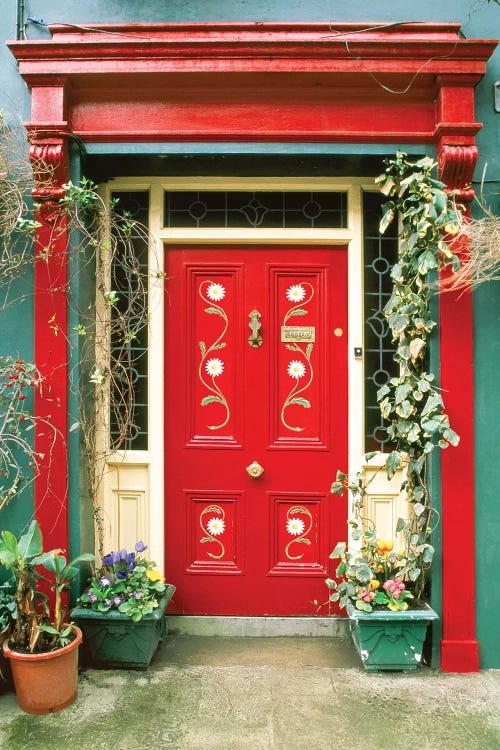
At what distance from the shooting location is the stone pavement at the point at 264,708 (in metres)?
3.04

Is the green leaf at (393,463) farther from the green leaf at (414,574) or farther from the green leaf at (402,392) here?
the green leaf at (414,574)

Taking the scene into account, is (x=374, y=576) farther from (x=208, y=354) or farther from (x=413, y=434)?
(x=208, y=354)

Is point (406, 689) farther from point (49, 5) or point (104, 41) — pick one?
point (49, 5)

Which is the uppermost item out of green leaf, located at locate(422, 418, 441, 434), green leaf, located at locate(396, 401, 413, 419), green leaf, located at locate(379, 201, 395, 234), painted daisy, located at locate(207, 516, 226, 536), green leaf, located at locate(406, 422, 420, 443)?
green leaf, located at locate(379, 201, 395, 234)

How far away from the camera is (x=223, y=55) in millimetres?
3633

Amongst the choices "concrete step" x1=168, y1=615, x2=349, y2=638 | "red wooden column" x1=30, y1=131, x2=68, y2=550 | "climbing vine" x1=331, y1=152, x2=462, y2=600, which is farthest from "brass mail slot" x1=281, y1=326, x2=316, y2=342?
"concrete step" x1=168, y1=615, x2=349, y2=638

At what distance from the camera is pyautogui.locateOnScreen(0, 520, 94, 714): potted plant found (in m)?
3.24

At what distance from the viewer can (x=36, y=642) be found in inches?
129

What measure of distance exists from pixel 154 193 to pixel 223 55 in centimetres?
98

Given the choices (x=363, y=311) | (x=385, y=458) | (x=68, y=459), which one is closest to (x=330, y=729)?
(x=385, y=458)

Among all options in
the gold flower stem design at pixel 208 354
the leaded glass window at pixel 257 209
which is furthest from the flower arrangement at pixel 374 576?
the leaded glass window at pixel 257 209

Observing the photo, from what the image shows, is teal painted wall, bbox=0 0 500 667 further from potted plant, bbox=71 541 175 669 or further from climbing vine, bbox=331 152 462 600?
potted plant, bbox=71 541 175 669

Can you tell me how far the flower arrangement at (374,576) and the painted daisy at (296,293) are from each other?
5.28 feet

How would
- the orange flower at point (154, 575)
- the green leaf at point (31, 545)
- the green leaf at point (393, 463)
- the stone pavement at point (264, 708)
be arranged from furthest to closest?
1. the orange flower at point (154, 575)
2. the green leaf at point (393, 463)
3. the green leaf at point (31, 545)
4. the stone pavement at point (264, 708)
